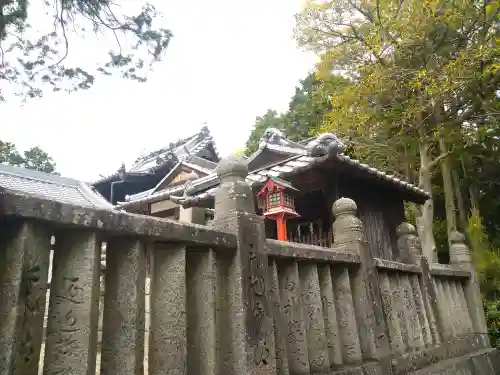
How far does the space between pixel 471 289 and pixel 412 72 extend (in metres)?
6.59

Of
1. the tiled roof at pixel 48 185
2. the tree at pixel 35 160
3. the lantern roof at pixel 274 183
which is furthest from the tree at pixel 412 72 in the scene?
the tree at pixel 35 160

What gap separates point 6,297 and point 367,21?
14.0 meters

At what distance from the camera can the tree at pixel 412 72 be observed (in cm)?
1105

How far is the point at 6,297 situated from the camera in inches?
64.5

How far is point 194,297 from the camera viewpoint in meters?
2.59

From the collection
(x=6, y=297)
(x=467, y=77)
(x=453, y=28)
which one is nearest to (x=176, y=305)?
(x=6, y=297)

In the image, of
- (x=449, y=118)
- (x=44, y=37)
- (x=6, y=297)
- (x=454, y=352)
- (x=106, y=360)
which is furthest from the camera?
(x=449, y=118)

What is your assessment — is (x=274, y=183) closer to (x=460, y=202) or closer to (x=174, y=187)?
(x=174, y=187)

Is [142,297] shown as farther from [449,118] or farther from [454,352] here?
[449,118]

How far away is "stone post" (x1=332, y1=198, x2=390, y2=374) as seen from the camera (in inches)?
154

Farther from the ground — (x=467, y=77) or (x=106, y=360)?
(x=467, y=77)

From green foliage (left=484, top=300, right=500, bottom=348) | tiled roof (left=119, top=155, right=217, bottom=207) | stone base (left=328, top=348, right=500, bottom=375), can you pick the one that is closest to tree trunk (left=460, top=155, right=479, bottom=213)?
green foliage (left=484, top=300, right=500, bottom=348)

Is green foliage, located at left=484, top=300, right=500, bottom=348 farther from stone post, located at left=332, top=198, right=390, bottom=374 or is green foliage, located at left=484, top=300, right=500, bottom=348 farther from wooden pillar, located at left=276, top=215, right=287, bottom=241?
stone post, located at left=332, top=198, right=390, bottom=374

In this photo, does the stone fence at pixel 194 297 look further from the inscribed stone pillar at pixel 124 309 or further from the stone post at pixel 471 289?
the stone post at pixel 471 289
